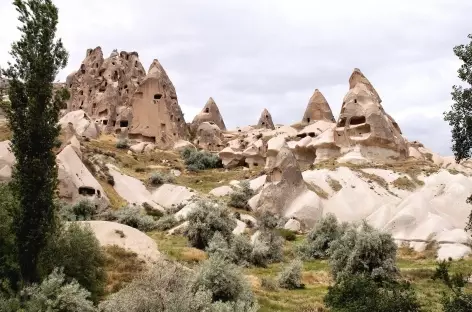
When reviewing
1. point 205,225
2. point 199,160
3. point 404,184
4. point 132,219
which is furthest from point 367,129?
point 205,225

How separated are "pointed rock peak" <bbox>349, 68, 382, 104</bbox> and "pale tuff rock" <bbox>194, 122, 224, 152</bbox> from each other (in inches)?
1026

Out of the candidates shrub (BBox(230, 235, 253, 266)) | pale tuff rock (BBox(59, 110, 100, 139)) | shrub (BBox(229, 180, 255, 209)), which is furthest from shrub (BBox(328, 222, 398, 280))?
pale tuff rock (BBox(59, 110, 100, 139))

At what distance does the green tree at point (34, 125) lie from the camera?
48.2ft

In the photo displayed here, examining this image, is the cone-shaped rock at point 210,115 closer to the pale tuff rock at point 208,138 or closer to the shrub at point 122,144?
the pale tuff rock at point 208,138

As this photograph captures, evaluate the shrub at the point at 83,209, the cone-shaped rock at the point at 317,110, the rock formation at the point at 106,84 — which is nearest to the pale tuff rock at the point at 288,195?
the shrub at the point at 83,209

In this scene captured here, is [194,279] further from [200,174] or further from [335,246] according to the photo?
[200,174]

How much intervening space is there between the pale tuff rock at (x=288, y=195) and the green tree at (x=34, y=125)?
23.8 metres

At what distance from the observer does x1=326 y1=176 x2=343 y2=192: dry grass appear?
41491 millimetres

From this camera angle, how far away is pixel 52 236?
1538cm

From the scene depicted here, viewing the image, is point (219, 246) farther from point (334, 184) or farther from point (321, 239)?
point (334, 184)

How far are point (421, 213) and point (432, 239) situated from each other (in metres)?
2.75

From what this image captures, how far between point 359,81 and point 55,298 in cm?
4890

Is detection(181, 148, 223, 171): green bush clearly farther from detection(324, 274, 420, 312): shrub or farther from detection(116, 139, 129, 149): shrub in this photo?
detection(324, 274, 420, 312): shrub

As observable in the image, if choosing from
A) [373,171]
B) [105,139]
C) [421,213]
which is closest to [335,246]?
[421,213]
